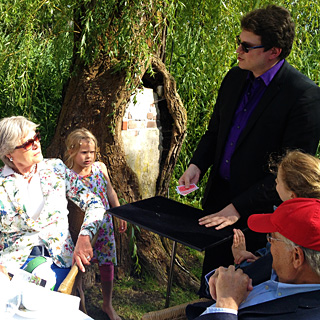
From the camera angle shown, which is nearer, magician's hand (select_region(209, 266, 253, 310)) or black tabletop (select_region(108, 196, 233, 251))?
magician's hand (select_region(209, 266, 253, 310))

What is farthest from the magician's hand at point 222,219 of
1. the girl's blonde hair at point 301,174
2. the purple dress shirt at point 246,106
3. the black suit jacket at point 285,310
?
the black suit jacket at point 285,310

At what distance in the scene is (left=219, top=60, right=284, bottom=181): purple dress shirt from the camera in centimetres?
269

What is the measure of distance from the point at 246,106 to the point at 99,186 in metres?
1.31

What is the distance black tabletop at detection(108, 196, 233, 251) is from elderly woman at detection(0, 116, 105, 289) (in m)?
0.37

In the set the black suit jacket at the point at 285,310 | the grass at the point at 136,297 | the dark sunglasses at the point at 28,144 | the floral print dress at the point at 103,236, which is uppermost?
the dark sunglasses at the point at 28,144

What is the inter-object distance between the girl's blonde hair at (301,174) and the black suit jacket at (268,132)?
39 cm

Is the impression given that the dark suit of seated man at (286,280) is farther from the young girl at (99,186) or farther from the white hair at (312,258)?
the young girl at (99,186)

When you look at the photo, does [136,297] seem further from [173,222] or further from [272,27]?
[272,27]

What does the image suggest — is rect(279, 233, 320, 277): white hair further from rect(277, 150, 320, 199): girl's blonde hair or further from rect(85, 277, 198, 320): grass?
rect(85, 277, 198, 320): grass

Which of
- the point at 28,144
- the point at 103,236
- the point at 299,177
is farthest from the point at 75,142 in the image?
the point at 299,177

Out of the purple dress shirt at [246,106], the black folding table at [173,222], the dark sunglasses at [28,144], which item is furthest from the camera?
the dark sunglasses at [28,144]

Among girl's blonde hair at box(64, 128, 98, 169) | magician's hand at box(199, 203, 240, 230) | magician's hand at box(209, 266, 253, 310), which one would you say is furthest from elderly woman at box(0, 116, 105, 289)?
magician's hand at box(209, 266, 253, 310)

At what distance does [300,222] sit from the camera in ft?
5.45

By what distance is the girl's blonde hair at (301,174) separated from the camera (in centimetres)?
206
